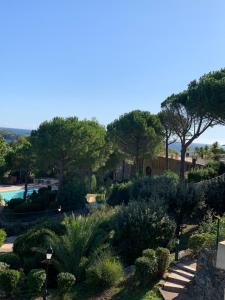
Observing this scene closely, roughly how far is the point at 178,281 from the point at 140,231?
2.65 metres

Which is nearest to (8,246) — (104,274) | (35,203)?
(35,203)

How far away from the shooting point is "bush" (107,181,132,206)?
23.4m

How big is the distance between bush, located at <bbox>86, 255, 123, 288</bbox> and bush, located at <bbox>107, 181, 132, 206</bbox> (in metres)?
11.1

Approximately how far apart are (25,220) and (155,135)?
13.9 meters

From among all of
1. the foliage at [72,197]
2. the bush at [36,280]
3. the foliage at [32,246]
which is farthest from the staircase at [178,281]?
the foliage at [72,197]

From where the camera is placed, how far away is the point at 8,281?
37.9 ft

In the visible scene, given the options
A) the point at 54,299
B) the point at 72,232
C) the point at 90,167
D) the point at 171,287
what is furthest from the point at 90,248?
the point at 90,167

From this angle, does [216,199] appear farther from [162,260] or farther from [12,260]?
[12,260]

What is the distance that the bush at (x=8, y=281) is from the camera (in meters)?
11.5

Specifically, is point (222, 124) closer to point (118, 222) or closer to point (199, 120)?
point (199, 120)

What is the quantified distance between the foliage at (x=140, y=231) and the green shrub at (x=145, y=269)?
2.08 meters

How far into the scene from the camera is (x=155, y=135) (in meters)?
34.4

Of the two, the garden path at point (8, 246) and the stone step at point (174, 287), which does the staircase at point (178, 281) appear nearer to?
the stone step at point (174, 287)

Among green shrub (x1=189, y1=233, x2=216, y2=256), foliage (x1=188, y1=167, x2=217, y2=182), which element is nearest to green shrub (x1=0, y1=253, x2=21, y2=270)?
green shrub (x1=189, y1=233, x2=216, y2=256)
